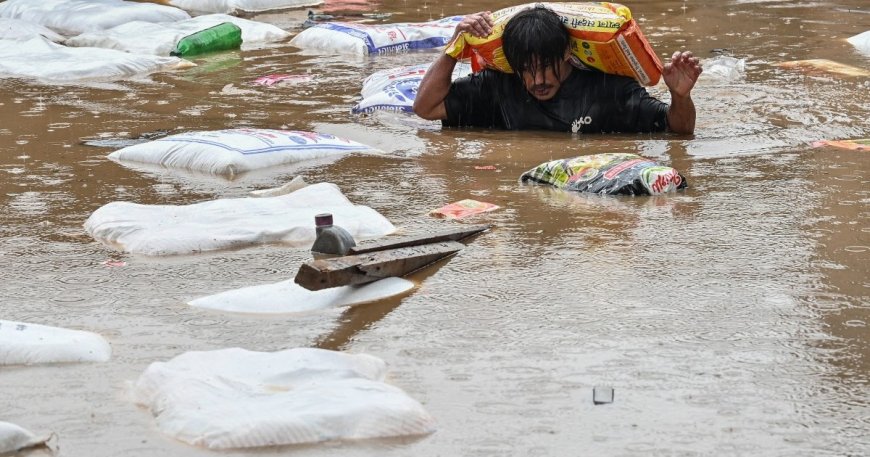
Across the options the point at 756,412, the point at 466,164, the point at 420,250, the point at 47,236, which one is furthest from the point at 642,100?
the point at 756,412

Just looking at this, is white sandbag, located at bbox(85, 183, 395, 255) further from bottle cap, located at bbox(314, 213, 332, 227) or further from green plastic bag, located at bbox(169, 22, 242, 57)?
green plastic bag, located at bbox(169, 22, 242, 57)

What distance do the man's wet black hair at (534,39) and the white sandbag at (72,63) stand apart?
10.6 ft

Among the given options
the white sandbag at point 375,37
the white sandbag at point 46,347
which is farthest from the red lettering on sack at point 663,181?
the white sandbag at point 375,37

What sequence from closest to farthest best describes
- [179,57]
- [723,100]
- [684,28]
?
[723,100] → [179,57] → [684,28]

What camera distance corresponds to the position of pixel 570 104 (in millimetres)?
5859

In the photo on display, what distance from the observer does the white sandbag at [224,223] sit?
4.07 m

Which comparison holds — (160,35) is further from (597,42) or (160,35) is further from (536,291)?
(536,291)

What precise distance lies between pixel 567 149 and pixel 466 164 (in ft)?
1.65

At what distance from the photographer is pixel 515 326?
10.6ft

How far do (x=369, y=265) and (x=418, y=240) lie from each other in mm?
384

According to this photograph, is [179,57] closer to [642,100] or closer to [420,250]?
[642,100]

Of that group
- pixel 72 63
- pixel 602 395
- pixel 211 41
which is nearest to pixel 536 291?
pixel 602 395

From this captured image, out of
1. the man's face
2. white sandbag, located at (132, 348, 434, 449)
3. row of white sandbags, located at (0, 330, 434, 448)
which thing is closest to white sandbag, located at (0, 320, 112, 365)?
row of white sandbags, located at (0, 330, 434, 448)

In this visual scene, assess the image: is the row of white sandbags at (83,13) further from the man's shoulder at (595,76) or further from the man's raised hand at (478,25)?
the man's shoulder at (595,76)
